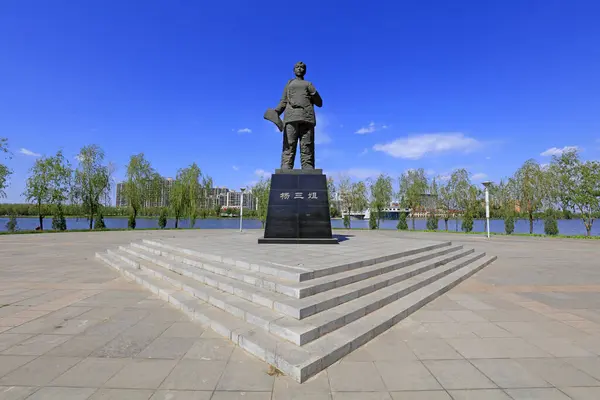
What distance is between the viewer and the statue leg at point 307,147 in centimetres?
916


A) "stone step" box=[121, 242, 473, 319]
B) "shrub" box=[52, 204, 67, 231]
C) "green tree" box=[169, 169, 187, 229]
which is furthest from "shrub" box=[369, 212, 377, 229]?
"shrub" box=[52, 204, 67, 231]

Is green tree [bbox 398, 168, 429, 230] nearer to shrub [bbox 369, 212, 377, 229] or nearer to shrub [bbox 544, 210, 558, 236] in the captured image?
shrub [bbox 369, 212, 377, 229]

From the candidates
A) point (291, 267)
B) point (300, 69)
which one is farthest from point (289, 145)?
point (291, 267)

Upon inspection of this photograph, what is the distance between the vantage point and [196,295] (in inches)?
178

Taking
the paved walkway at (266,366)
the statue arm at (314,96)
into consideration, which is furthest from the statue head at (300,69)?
the paved walkway at (266,366)

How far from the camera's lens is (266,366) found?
8.75ft

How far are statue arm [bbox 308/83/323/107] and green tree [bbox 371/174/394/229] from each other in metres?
25.6

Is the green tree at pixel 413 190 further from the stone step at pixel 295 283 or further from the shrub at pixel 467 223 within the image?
the stone step at pixel 295 283

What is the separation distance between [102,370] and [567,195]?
29.1 meters

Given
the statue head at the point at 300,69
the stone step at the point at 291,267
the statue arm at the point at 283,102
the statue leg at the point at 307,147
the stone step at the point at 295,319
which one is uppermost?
the statue head at the point at 300,69

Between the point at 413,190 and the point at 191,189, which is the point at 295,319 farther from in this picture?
the point at 413,190

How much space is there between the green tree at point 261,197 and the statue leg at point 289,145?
825 inches

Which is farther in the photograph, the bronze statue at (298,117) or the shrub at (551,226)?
the shrub at (551,226)

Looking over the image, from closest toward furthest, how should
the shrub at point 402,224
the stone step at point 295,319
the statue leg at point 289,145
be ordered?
the stone step at point 295,319 < the statue leg at point 289,145 < the shrub at point 402,224
